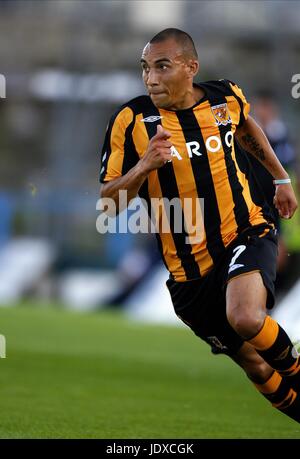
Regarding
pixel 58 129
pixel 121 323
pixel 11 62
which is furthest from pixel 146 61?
pixel 11 62

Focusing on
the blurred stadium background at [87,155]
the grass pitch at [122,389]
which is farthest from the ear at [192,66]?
the blurred stadium background at [87,155]

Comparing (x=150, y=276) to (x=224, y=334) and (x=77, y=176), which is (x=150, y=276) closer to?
(x=77, y=176)

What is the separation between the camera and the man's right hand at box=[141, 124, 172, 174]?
5.38 meters

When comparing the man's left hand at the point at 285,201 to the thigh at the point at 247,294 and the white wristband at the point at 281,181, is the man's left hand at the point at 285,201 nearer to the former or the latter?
the white wristband at the point at 281,181

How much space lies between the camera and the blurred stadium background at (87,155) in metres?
12.5

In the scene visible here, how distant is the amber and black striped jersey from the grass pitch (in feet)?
3.62

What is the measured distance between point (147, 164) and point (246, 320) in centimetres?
98

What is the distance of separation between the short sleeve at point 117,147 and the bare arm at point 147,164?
118mm

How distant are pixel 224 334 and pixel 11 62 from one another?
17048 millimetres

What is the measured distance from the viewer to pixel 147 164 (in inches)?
213

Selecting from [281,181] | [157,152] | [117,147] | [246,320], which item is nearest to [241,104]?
[281,181]

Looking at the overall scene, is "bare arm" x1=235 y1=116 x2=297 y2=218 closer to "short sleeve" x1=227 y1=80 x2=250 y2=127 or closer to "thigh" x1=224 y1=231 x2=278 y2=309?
"short sleeve" x1=227 y1=80 x2=250 y2=127

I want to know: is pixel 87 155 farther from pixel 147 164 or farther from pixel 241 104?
pixel 147 164

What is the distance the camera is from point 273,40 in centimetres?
1714
